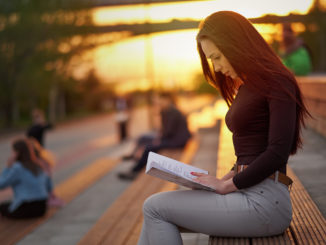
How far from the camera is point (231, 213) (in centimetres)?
237

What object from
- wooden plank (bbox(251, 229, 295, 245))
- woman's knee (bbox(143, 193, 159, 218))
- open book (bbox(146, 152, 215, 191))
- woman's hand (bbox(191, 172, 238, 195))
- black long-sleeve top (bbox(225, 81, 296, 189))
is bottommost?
wooden plank (bbox(251, 229, 295, 245))

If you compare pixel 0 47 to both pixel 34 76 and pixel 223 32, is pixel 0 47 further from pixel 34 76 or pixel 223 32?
pixel 223 32

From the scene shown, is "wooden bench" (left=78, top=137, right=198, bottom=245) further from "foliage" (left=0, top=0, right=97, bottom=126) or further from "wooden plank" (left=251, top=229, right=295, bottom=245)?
"foliage" (left=0, top=0, right=97, bottom=126)

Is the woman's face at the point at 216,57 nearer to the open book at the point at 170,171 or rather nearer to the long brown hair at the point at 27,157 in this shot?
the open book at the point at 170,171

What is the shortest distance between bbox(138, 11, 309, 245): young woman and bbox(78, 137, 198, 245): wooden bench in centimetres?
131

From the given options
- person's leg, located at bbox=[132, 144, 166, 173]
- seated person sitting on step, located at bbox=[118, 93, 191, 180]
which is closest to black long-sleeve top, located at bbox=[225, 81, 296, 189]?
person's leg, located at bbox=[132, 144, 166, 173]

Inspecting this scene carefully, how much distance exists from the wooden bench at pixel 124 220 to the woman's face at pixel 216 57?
1.67m

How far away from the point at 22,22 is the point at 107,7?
14.8ft

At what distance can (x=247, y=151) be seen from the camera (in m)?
2.46

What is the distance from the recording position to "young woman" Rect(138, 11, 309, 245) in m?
2.31

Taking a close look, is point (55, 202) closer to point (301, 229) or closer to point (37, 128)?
point (37, 128)

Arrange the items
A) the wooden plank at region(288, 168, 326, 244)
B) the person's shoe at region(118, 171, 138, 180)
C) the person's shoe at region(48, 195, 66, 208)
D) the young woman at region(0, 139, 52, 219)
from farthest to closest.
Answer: the person's shoe at region(118, 171, 138, 180) → the person's shoe at region(48, 195, 66, 208) → the young woman at region(0, 139, 52, 219) → the wooden plank at region(288, 168, 326, 244)

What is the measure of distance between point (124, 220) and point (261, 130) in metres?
2.29

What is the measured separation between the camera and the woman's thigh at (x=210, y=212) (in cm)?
236
